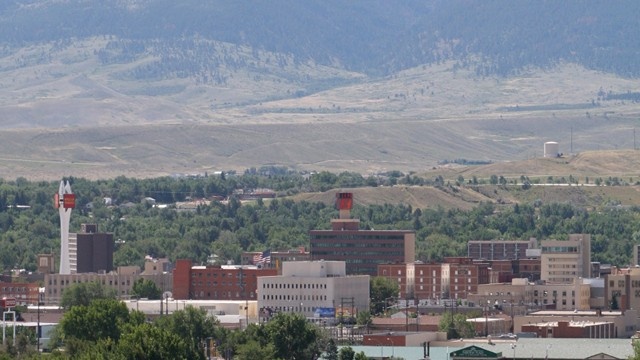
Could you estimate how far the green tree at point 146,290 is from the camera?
605 ft

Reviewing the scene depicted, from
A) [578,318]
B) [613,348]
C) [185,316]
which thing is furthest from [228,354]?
[578,318]

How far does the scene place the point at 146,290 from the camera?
184 metres

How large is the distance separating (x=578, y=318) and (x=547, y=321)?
2698 millimetres

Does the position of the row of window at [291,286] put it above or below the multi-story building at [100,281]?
below

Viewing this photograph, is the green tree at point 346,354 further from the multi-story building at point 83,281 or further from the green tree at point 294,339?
the multi-story building at point 83,281

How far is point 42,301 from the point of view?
192 metres

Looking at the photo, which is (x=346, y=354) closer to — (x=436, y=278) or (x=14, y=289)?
(x=436, y=278)

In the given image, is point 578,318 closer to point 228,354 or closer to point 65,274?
point 228,354

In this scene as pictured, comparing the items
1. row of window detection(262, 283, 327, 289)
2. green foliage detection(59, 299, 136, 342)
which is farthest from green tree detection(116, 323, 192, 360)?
row of window detection(262, 283, 327, 289)

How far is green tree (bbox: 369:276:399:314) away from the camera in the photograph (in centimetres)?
17612

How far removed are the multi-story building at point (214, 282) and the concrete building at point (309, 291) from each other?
12434 millimetres

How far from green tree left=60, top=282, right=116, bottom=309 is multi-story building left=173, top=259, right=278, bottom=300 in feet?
30.3

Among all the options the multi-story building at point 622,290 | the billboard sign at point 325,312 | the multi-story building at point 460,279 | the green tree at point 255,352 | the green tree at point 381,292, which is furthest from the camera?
the multi-story building at point 460,279

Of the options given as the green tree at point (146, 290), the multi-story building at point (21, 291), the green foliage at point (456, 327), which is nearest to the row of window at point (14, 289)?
the multi-story building at point (21, 291)
